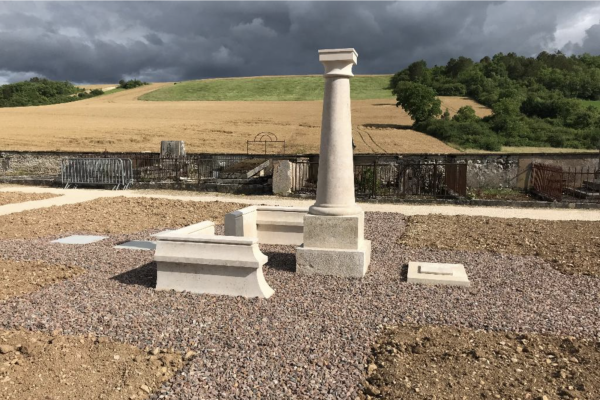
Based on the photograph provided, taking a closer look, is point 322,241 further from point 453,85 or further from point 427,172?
point 453,85

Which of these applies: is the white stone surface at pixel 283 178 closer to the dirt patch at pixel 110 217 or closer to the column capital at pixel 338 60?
the dirt patch at pixel 110 217

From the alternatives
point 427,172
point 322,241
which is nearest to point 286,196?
point 427,172

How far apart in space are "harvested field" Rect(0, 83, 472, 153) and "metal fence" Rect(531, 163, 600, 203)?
1324cm

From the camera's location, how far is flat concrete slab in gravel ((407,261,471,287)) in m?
6.14

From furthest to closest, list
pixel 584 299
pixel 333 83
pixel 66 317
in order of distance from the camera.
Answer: pixel 333 83 < pixel 584 299 < pixel 66 317

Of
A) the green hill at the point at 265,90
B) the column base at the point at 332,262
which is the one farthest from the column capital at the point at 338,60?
the green hill at the point at 265,90

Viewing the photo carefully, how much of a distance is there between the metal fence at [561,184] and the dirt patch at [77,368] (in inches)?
535

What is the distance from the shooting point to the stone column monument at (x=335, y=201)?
6461 millimetres

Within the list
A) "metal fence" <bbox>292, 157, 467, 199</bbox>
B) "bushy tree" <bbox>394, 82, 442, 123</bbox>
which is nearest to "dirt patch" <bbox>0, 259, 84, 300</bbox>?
"metal fence" <bbox>292, 157, 467, 199</bbox>

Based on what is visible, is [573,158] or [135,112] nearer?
[573,158]

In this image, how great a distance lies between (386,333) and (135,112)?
176 ft

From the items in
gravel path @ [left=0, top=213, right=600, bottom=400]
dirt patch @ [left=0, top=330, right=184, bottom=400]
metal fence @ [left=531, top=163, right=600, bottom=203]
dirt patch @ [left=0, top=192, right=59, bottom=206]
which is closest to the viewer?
dirt patch @ [left=0, top=330, right=184, bottom=400]

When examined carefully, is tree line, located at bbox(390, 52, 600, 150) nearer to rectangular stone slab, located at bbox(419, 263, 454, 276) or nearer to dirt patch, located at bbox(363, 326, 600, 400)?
rectangular stone slab, located at bbox(419, 263, 454, 276)

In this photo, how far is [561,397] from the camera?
3.46m
